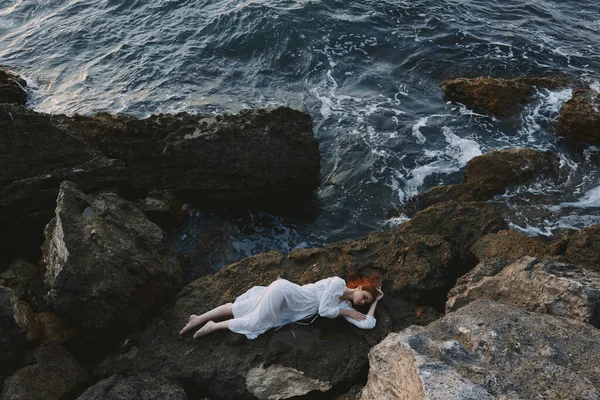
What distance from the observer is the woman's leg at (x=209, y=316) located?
23.2 feet

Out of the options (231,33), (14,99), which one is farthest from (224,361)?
(231,33)

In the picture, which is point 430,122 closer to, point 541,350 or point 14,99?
point 541,350

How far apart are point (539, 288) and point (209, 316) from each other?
470 centimetres

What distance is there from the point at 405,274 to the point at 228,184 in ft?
15.3

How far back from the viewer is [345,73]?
659 inches

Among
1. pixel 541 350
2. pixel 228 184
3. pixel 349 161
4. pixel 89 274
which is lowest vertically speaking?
pixel 349 161

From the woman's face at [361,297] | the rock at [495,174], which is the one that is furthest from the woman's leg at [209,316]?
the rock at [495,174]

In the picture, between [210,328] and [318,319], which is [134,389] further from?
[318,319]

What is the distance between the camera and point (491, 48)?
17.3 m

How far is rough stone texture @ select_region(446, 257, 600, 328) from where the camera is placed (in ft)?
17.5

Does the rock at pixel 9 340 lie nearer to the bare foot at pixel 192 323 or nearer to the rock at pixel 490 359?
the bare foot at pixel 192 323

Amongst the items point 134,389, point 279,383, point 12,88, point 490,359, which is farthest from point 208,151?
point 12,88

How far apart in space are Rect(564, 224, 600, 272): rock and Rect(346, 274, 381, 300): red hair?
2905 millimetres

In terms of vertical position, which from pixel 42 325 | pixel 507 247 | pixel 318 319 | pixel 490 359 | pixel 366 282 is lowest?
pixel 318 319
